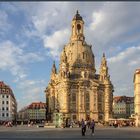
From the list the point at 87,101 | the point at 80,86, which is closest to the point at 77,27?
the point at 80,86

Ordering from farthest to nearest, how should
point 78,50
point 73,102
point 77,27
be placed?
point 77,27
point 78,50
point 73,102

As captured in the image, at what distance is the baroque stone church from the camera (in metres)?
130

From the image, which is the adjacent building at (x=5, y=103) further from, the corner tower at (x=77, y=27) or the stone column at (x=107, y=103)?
the stone column at (x=107, y=103)

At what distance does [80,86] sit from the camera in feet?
431

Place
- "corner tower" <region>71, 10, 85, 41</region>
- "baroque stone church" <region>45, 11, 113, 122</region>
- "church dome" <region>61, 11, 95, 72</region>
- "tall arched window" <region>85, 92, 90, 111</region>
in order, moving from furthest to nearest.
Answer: "corner tower" <region>71, 10, 85, 41</region>, "church dome" <region>61, 11, 95, 72</region>, "tall arched window" <region>85, 92, 90, 111</region>, "baroque stone church" <region>45, 11, 113, 122</region>

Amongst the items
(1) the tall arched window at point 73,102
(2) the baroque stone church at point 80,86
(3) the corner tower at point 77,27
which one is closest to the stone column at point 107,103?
(2) the baroque stone church at point 80,86

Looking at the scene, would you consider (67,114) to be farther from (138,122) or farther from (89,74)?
(138,122)

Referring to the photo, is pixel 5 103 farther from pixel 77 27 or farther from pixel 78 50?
pixel 77 27

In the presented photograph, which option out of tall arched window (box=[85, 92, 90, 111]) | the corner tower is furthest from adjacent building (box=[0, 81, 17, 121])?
tall arched window (box=[85, 92, 90, 111])

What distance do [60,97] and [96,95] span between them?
12.5m

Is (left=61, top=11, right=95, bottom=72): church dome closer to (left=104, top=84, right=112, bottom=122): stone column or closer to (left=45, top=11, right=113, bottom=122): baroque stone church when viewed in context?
(left=45, top=11, right=113, bottom=122): baroque stone church

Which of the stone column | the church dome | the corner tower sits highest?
the corner tower

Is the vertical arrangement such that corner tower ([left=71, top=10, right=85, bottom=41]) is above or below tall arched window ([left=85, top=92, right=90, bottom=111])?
above

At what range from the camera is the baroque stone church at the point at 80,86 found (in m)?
130
